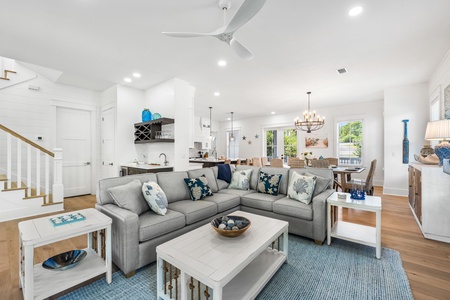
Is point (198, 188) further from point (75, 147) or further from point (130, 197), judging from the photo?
point (75, 147)

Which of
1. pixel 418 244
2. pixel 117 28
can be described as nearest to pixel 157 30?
pixel 117 28

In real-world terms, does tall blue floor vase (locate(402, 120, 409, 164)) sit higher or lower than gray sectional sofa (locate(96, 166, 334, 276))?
higher

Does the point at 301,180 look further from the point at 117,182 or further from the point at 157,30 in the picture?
the point at 157,30

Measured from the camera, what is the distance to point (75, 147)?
5.18m

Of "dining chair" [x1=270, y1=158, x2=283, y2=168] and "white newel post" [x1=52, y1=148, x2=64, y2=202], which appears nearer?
"white newel post" [x1=52, y1=148, x2=64, y2=202]

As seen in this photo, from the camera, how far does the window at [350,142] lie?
21.7 ft

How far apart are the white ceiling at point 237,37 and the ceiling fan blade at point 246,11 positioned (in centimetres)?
43

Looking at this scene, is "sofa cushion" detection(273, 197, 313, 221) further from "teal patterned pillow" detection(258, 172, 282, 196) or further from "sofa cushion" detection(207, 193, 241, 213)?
"sofa cushion" detection(207, 193, 241, 213)

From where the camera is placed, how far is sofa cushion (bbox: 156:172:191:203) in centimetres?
281

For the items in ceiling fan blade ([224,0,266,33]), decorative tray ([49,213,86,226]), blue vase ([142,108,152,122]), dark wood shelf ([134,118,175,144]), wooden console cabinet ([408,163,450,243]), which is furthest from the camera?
blue vase ([142,108,152,122])

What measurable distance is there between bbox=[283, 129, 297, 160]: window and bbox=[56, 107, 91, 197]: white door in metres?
6.90

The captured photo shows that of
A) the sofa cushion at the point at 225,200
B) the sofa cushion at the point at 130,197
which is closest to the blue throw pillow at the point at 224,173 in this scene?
the sofa cushion at the point at 225,200

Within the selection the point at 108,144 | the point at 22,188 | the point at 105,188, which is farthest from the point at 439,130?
the point at 22,188

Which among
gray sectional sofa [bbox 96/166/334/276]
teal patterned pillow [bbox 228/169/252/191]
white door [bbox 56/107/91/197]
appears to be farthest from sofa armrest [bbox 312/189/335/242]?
white door [bbox 56/107/91/197]
